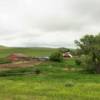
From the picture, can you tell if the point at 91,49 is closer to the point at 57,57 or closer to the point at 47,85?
the point at 57,57

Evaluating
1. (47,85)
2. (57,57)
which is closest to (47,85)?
(47,85)

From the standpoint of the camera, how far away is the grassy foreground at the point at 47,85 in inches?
1259

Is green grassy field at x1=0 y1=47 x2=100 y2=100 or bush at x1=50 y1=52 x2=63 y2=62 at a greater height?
bush at x1=50 y1=52 x2=63 y2=62

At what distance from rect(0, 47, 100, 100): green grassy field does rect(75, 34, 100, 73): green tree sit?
5520mm

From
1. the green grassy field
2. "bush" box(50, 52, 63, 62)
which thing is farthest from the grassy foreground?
"bush" box(50, 52, 63, 62)

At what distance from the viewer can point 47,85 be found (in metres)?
42.5

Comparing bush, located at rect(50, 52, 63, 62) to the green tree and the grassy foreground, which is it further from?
the grassy foreground

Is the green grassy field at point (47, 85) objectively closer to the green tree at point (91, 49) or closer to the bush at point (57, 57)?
the green tree at point (91, 49)

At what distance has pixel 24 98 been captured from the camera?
2995 cm

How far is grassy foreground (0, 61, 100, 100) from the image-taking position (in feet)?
105

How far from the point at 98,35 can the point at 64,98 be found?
42097 mm

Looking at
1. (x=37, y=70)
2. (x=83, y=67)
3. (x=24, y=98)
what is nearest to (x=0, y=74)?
(x=37, y=70)

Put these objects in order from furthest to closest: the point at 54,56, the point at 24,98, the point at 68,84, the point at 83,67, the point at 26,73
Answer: the point at 54,56 < the point at 83,67 < the point at 26,73 < the point at 68,84 < the point at 24,98

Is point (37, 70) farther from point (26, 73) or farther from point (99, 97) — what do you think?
point (99, 97)
